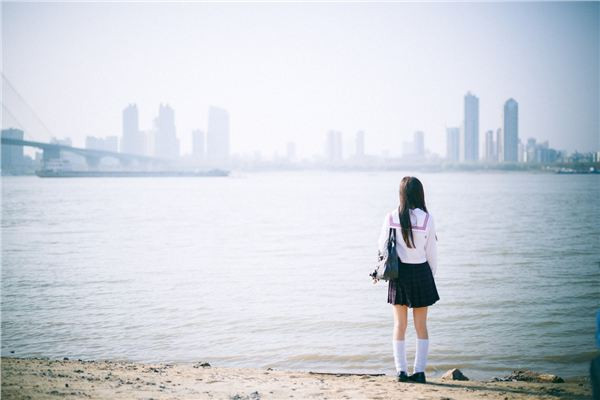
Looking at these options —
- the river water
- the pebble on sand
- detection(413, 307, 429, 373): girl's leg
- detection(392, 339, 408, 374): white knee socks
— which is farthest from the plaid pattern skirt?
the river water

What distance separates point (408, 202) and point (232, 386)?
2457 mm

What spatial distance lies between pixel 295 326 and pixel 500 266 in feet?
27.8

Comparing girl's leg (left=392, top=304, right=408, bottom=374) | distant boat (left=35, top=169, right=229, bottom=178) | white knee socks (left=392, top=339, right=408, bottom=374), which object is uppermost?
distant boat (left=35, top=169, right=229, bottom=178)

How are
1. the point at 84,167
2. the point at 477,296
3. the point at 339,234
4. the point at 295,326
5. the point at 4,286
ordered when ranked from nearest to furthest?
the point at 295,326, the point at 477,296, the point at 4,286, the point at 339,234, the point at 84,167

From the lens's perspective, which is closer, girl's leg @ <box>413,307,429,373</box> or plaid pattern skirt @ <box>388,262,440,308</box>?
plaid pattern skirt @ <box>388,262,440,308</box>

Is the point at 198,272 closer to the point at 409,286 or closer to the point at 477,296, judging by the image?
the point at 477,296

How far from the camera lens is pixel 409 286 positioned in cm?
516

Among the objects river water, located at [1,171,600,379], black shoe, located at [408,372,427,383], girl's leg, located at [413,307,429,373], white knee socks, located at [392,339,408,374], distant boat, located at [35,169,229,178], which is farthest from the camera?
distant boat, located at [35,169,229,178]

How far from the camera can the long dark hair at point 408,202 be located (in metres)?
5.04

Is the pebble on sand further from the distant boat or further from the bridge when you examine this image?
the distant boat

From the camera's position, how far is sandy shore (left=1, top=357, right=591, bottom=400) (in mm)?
5066

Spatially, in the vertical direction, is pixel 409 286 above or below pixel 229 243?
above

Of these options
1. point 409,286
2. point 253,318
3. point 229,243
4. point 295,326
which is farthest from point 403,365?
point 229,243

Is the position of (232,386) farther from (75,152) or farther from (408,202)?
(75,152)
